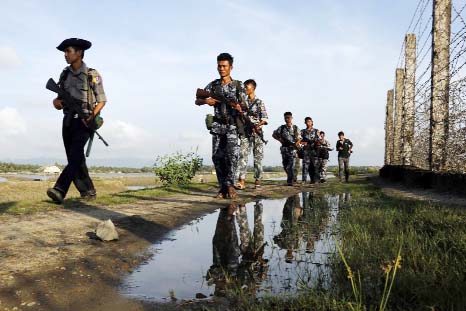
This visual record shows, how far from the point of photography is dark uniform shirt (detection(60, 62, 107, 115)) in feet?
20.1

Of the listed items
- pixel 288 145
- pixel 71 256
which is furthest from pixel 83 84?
pixel 288 145

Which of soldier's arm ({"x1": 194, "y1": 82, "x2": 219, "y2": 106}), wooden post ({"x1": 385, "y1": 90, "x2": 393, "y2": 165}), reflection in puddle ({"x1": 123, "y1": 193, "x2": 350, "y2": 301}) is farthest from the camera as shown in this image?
wooden post ({"x1": 385, "y1": 90, "x2": 393, "y2": 165})

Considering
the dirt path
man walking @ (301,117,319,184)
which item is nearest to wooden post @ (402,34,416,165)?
man walking @ (301,117,319,184)

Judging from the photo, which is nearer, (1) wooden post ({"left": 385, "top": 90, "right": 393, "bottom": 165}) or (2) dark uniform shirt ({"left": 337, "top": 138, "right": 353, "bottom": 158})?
(2) dark uniform shirt ({"left": 337, "top": 138, "right": 353, "bottom": 158})

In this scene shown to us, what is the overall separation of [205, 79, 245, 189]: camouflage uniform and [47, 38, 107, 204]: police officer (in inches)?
80.6

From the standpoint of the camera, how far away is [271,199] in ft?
26.2

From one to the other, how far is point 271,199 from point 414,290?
5925 millimetres

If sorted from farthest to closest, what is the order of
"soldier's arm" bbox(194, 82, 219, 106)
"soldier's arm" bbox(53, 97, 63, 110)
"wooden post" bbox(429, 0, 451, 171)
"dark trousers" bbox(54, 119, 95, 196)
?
1. "wooden post" bbox(429, 0, 451, 171)
2. "soldier's arm" bbox(194, 82, 219, 106)
3. "soldier's arm" bbox(53, 97, 63, 110)
4. "dark trousers" bbox(54, 119, 95, 196)

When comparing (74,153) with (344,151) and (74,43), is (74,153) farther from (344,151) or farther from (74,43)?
(344,151)

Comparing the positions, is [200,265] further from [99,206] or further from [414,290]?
[99,206]

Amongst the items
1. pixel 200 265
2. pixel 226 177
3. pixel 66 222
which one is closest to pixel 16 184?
pixel 226 177

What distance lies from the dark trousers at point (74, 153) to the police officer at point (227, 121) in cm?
218

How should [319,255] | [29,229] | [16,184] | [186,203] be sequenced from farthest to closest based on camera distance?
[16,184] < [186,203] < [29,229] < [319,255]

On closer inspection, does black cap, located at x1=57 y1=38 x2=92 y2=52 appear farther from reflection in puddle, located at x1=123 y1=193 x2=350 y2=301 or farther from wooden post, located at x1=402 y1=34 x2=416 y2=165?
wooden post, located at x1=402 y1=34 x2=416 y2=165
